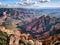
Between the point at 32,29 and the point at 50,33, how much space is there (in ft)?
1.12

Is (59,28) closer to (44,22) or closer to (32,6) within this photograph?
(44,22)

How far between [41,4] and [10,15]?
625 millimetres

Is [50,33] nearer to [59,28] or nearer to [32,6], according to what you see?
[59,28]

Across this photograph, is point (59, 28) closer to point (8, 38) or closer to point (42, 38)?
point (42, 38)

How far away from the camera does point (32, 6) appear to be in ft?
12.9

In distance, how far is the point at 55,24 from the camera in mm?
3824

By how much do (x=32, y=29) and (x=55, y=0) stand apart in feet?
2.25

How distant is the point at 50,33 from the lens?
380 centimetres

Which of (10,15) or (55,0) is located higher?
(55,0)

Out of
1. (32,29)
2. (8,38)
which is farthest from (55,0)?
(8,38)

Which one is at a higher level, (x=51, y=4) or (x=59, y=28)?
(x=51, y=4)

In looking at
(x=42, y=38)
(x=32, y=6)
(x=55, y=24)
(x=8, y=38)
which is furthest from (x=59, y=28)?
(x=8, y=38)

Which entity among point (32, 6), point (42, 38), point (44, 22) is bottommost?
point (42, 38)

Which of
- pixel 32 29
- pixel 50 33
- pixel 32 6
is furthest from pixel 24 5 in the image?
pixel 50 33
